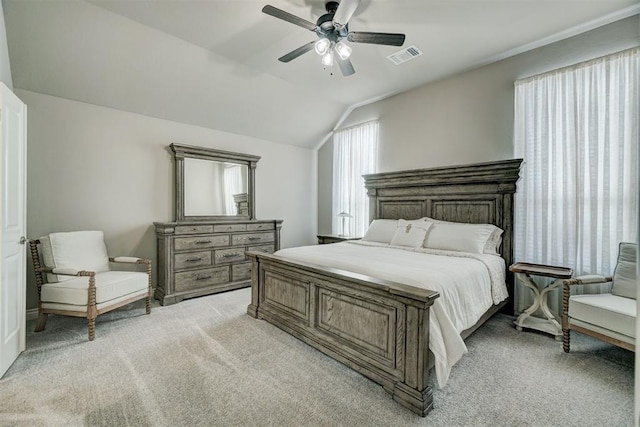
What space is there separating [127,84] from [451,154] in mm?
4312

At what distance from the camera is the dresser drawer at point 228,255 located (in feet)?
13.4

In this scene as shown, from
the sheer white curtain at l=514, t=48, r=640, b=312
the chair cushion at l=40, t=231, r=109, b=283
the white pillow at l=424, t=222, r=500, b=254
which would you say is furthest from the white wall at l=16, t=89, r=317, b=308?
the sheer white curtain at l=514, t=48, r=640, b=312

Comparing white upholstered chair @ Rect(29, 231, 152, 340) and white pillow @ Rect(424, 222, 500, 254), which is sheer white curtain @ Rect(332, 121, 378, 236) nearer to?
white pillow @ Rect(424, 222, 500, 254)

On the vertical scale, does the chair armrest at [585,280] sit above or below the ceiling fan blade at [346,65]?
below

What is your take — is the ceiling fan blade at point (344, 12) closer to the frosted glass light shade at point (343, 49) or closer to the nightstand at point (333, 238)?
the frosted glass light shade at point (343, 49)

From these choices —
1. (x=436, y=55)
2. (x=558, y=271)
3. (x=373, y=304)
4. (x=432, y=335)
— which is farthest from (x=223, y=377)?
(x=436, y=55)

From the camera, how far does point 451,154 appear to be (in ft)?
12.8

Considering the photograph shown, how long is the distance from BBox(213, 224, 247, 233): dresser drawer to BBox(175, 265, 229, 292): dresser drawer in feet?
1.78

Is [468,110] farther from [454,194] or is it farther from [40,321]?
[40,321]

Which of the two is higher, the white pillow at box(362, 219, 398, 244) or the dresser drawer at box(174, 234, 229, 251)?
the white pillow at box(362, 219, 398, 244)

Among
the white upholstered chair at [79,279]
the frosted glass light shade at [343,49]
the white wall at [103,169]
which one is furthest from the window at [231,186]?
the frosted glass light shade at [343,49]

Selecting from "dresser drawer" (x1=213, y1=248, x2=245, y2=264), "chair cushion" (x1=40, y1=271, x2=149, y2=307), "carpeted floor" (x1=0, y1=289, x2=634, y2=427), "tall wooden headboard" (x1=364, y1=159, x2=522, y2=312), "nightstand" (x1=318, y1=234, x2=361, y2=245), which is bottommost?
"carpeted floor" (x1=0, y1=289, x2=634, y2=427)

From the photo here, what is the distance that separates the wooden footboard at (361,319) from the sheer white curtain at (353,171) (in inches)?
99.3

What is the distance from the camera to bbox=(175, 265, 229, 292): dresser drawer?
12.3ft
